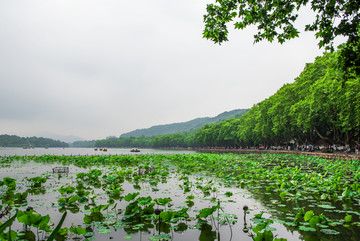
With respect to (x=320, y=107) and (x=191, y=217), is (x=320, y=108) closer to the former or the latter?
(x=320, y=107)

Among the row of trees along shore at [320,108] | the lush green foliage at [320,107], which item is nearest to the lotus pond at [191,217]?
the row of trees along shore at [320,108]

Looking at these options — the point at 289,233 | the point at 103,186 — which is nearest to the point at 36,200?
the point at 103,186

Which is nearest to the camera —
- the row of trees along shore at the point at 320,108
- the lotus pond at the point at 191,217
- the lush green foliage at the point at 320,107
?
the lotus pond at the point at 191,217

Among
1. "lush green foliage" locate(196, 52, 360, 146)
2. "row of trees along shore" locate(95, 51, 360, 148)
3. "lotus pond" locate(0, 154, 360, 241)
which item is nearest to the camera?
"lotus pond" locate(0, 154, 360, 241)

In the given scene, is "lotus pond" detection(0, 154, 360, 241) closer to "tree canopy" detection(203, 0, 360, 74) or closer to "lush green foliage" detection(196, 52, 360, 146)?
"tree canopy" detection(203, 0, 360, 74)

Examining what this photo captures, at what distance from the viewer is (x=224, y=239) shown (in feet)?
17.2

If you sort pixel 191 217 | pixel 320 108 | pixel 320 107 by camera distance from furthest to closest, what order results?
pixel 320 108 < pixel 320 107 < pixel 191 217

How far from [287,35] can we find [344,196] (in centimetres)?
579

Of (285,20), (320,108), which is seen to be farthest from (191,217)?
(320,108)

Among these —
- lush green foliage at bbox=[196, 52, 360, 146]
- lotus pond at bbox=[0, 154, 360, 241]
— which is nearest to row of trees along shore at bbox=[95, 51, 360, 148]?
lush green foliage at bbox=[196, 52, 360, 146]

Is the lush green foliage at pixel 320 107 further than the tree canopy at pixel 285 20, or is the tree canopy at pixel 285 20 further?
the lush green foliage at pixel 320 107

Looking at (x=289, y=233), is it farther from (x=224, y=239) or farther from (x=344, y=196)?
(x=344, y=196)

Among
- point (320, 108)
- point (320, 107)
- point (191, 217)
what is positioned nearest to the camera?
point (191, 217)

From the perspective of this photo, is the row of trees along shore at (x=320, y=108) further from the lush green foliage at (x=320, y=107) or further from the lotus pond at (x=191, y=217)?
the lotus pond at (x=191, y=217)
